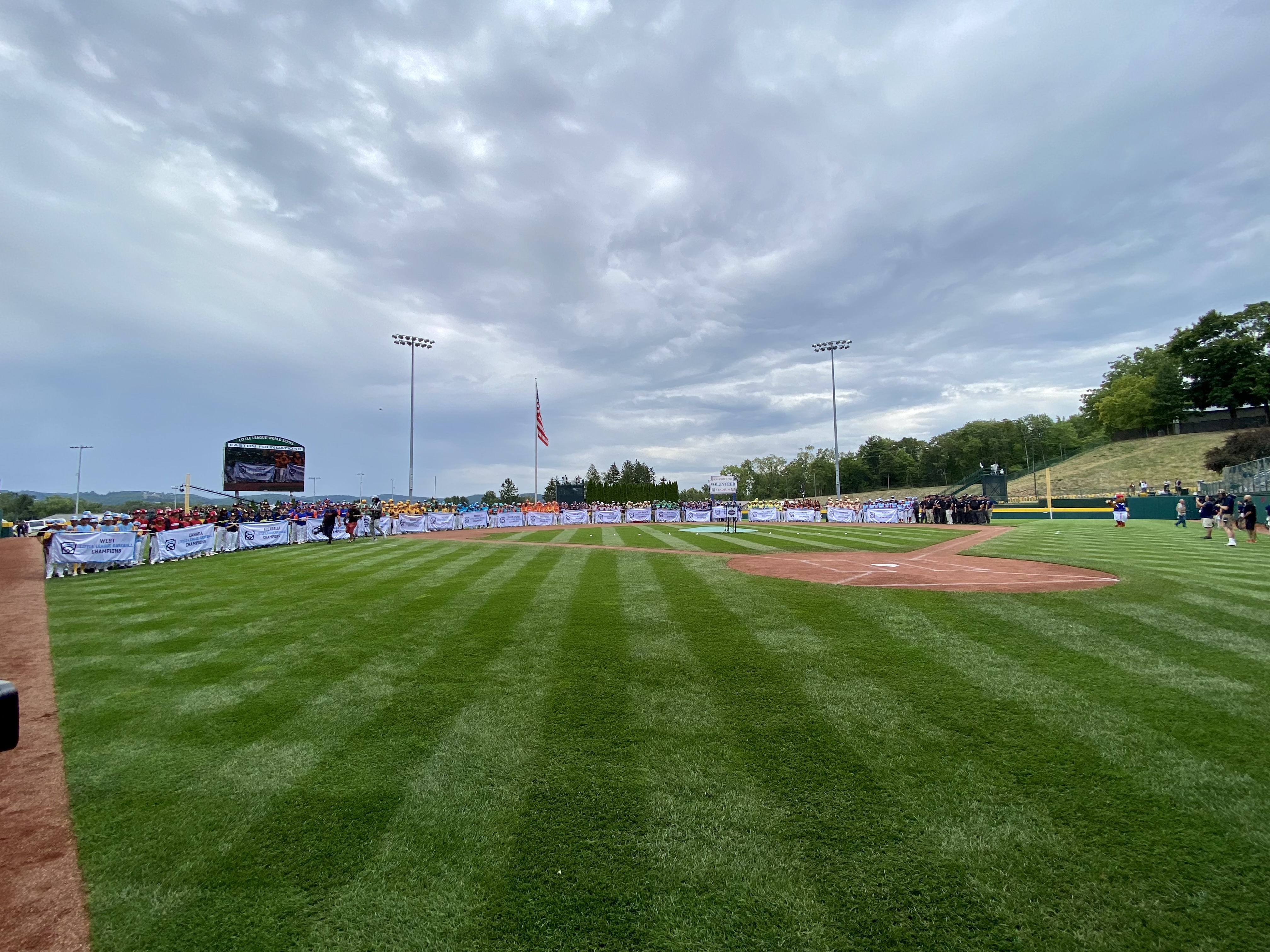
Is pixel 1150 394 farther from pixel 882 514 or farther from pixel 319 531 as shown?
pixel 319 531

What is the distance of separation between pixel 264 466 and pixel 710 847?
51.8 m

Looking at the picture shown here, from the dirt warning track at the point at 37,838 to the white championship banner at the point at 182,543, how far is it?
1287 cm

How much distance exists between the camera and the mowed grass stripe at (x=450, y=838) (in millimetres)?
2496

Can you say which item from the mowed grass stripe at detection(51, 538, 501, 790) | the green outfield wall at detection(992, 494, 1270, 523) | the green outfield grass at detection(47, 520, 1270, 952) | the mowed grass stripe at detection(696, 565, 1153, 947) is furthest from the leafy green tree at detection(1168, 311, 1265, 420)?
the mowed grass stripe at detection(51, 538, 501, 790)

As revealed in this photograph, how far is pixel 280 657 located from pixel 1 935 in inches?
163

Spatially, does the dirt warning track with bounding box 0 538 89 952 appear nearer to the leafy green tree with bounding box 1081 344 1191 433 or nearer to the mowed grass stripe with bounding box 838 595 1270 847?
the mowed grass stripe with bounding box 838 595 1270 847

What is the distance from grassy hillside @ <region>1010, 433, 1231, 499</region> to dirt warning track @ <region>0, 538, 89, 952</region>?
65197 millimetres

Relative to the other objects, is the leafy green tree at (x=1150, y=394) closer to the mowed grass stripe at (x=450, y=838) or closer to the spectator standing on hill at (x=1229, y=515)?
the spectator standing on hill at (x=1229, y=515)

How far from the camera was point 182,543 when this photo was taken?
59.1 ft

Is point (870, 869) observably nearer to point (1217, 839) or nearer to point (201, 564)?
point (1217, 839)

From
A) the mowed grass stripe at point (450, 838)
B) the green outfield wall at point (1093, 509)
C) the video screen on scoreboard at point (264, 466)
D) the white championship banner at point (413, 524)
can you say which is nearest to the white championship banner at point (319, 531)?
the white championship banner at point (413, 524)

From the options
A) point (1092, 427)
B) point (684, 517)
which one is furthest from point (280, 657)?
point (1092, 427)

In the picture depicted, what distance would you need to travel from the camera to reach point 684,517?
45.4 meters

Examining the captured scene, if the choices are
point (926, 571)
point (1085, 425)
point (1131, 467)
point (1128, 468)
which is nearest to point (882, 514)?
point (926, 571)
